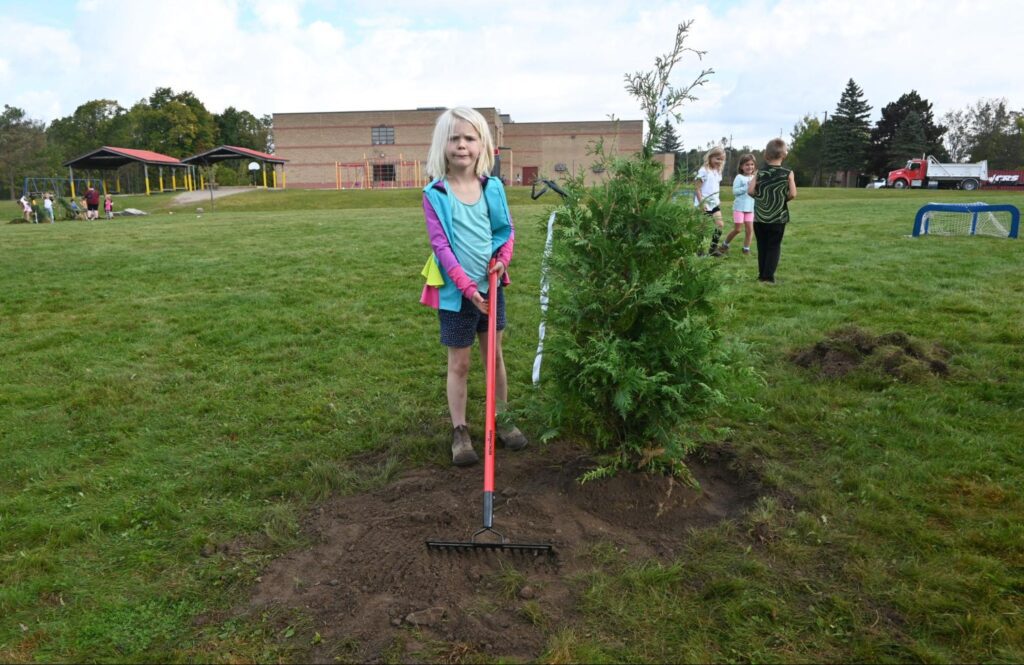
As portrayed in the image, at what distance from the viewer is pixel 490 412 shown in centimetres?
349

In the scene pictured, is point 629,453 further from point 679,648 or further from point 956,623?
point 956,623

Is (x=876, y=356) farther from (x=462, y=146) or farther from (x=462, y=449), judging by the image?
(x=462, y=146)

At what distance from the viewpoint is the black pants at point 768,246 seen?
8.48 m

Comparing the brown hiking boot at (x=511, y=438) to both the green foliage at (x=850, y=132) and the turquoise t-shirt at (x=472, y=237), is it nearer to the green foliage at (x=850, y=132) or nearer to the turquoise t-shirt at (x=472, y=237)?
the turquoise t-shirt at (x=472, y=237)

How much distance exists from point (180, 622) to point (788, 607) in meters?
2.52

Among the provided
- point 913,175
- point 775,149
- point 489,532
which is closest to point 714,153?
point 775,149

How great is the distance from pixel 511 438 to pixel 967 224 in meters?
14.9

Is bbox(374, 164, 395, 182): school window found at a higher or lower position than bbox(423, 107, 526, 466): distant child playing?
higher

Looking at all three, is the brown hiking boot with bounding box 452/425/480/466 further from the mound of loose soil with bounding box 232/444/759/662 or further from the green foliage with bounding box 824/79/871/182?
the green foliage with bounding box 824/79/871/182

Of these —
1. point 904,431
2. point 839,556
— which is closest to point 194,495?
point 839,556

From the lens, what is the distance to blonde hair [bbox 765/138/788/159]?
8.59 meters

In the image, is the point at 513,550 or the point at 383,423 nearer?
the point at 513,550

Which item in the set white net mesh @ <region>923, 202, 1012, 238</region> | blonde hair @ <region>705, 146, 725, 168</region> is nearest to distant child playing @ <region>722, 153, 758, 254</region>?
blonde hair @ <region>705, 146, 725, 168</region>

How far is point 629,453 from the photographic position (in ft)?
11.7
